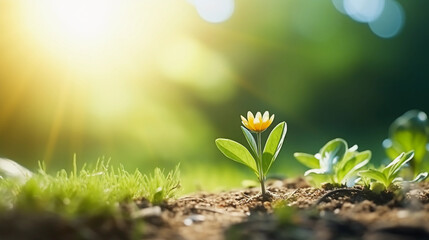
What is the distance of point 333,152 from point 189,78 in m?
5.42

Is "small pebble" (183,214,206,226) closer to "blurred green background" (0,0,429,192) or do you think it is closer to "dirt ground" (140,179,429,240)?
"dirt ground" (140,179,429,240)

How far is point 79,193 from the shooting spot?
205 centimetres

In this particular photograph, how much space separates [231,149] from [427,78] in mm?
8012

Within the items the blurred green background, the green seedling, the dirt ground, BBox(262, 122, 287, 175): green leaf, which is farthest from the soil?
the blurred green background

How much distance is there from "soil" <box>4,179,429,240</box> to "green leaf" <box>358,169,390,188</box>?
3.7 inches

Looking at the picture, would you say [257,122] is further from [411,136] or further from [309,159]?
[411,136]

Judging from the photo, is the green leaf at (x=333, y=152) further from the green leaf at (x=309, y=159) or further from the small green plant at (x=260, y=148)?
the small green plant at (x=260, y=148)

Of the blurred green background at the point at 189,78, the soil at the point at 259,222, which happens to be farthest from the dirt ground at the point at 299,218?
the blurred green background at the point at 189,78

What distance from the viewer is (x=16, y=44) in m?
7.13

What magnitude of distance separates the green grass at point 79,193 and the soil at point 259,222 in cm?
7

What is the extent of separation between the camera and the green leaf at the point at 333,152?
2830mm

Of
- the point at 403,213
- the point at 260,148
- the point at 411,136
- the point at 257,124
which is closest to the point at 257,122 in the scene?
the point at 257,124

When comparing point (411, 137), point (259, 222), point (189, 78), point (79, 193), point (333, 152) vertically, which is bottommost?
point (259, 222)

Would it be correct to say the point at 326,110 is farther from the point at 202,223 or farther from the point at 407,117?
the point at 202,223
